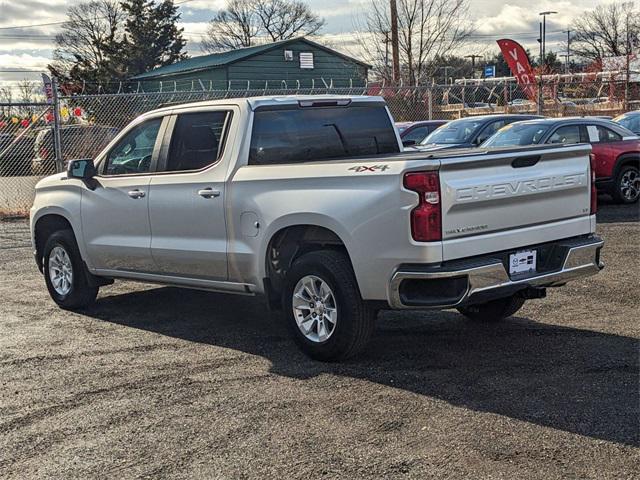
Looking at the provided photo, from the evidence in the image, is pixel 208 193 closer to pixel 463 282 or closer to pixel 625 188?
pixel 463 282

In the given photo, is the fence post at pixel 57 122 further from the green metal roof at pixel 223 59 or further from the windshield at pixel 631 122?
the green metal roof at pixel 223 59

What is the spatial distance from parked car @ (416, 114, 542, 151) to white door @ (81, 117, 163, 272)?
7720 mm

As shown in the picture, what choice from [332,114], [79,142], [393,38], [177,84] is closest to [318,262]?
[332,114]

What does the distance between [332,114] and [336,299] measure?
187 cm

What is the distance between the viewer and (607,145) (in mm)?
14047

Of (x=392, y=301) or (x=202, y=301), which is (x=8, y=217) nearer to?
(x=202, y=301)

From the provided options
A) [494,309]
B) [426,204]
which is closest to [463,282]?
[426,204]

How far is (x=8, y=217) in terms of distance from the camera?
1588 cm

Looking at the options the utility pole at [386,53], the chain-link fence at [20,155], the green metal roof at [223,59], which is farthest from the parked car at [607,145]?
the green metal roof at [223,59]

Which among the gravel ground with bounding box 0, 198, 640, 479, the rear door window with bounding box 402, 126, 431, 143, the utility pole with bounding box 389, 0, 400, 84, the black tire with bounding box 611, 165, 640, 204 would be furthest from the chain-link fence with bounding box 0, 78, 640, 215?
the gravel ground with bounding box 0, 198, 640, 479

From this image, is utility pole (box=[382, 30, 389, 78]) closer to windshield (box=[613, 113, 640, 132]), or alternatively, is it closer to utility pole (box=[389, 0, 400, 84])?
utility pole (box=[389, 0, 400, 84])

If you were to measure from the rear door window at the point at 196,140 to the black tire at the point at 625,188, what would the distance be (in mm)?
9581

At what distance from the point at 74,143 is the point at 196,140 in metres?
14.6

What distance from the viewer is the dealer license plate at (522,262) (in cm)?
555
